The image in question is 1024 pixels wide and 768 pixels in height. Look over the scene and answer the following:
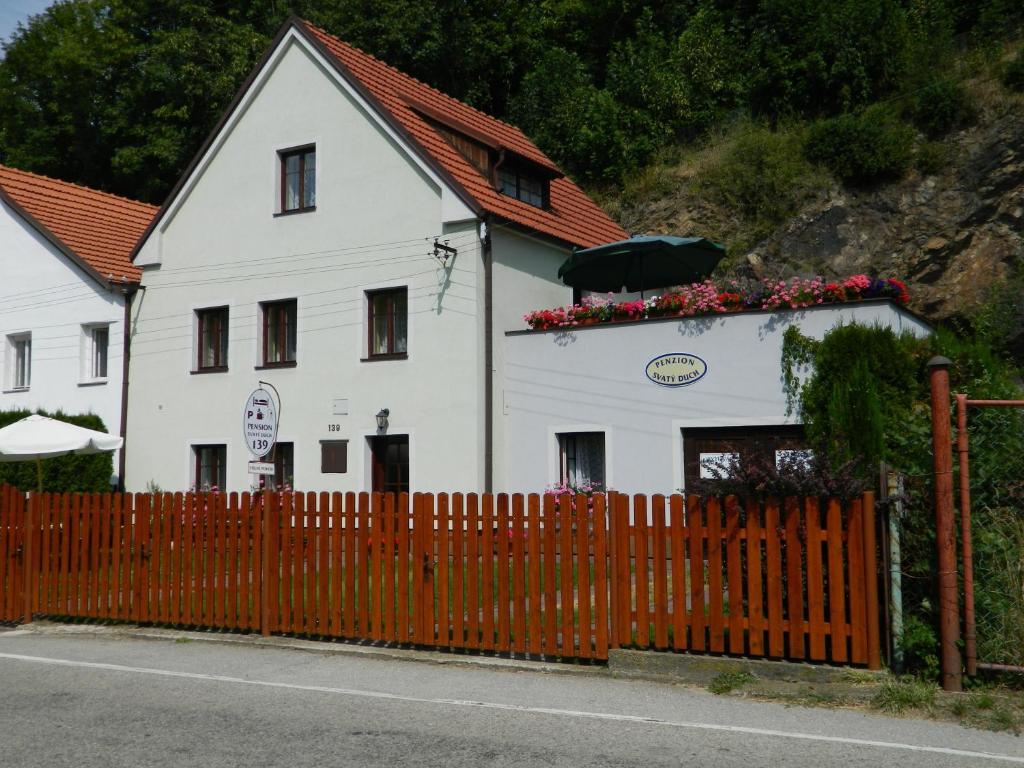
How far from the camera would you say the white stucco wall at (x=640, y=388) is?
15.8m

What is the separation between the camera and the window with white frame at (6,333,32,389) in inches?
943

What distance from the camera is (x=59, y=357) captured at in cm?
2300

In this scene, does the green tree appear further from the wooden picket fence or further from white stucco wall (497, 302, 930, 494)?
the wooden picket fence

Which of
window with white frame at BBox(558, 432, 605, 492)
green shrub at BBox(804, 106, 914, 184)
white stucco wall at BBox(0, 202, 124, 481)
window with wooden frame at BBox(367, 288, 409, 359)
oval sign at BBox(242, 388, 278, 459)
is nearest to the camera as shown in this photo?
oval sign at BBox(242, 388, 278, 459)

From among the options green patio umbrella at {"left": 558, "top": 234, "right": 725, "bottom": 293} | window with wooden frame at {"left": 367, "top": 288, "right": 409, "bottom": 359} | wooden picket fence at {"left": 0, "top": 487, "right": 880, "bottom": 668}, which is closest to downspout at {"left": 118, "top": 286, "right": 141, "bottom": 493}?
window with wooden frame at {"left": 367, "top": 288, "right": 409, "bottom": 359}

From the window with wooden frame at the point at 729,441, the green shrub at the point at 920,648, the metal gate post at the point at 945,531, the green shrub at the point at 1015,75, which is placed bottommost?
the green shrub at the point at 920,648

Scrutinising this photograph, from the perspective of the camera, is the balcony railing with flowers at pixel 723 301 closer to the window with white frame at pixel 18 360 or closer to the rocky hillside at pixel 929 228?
the rocky hillside at pixel 929 228

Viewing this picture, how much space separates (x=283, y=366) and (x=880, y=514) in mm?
→ 13815

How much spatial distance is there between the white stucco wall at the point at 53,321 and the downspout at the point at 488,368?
887cm

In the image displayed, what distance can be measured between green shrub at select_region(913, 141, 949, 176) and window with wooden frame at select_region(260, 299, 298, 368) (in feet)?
53.7

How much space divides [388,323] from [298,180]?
3.78 meters

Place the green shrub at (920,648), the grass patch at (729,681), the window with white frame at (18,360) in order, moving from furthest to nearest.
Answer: the window with white frame at (18,360) → the grass patch at (729,681) → the green shrub at (920,648)

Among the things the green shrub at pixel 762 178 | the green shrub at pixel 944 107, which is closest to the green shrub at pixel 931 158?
the green shrub at pixel 944 107

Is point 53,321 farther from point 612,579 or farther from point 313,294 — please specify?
point 612,579
